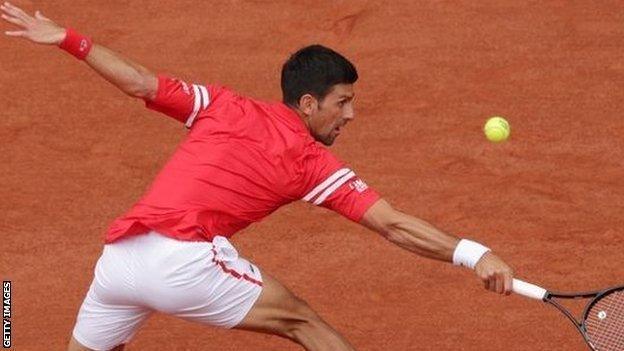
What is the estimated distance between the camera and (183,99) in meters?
8.11

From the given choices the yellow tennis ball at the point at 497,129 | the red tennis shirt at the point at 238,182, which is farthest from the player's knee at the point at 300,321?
the yellow tennis ball at the point at 497,129

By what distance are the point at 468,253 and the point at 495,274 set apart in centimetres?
19

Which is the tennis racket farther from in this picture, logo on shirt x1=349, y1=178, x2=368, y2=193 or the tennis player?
logo on shirt x1=349, y1=178, x2=368, y2=193

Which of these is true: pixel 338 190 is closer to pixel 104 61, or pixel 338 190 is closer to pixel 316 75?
pixel 316 75

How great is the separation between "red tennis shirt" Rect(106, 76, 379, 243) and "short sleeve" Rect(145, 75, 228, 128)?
159 millimetres

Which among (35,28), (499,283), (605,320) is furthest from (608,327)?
(35,28)

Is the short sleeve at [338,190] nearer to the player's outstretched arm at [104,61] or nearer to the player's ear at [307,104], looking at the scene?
the player's ear at [307,104]

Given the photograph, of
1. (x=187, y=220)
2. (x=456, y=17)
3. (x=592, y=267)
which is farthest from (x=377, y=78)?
(x=187, y=220)

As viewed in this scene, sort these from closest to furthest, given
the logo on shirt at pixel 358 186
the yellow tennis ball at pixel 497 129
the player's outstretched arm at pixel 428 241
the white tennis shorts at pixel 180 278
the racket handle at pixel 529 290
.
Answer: the racket handle at pixel 529 290
the player's outstretched arm at pixel 428 241
the white tennis shorts at pixel 180 278
the logo on shirt at pixel 358 186
the yellow tennis ball at pixel 497 129

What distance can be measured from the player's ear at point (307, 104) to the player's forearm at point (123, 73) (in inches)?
29.6

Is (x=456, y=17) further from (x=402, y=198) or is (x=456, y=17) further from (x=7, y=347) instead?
(x=7, y=347)

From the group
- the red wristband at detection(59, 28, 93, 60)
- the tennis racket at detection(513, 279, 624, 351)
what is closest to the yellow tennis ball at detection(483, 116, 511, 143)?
the tennis racket at detection(513, 279, 624, 351)

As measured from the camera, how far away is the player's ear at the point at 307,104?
26.5 ft

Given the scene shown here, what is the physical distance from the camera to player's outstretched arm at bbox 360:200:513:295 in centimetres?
767
